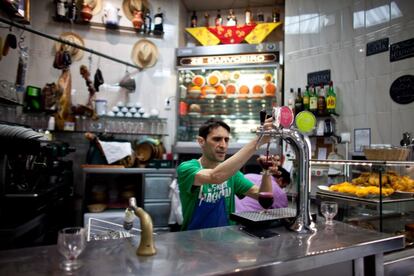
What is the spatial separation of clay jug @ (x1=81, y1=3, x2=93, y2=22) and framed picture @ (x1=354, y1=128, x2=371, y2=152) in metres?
4.31

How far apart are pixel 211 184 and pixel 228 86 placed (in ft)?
10.0

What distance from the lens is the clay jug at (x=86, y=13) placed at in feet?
15.3

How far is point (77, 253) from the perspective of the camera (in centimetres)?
96

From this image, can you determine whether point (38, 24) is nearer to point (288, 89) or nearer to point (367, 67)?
point (288, 89)

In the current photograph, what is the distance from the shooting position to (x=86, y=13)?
15.3 ft

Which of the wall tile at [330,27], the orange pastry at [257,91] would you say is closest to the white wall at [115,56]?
the orange pastry at [257,91]

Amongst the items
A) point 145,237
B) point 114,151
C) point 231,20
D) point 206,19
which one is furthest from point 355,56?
point 145,237

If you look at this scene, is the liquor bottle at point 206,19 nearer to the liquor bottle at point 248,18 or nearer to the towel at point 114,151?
the liquor bottle at point 248,18

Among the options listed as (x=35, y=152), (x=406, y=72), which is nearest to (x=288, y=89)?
(x=406, y=72)

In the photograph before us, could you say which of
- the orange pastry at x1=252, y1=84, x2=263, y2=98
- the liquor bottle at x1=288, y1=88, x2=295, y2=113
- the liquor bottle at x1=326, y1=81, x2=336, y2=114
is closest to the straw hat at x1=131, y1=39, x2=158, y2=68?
the orange pastry at x1=252, y1=84, x2=263, y2=98

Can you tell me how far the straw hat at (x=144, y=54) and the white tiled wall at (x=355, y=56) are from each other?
2.21 metres

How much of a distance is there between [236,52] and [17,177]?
340cm

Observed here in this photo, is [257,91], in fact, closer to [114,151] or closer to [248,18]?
[248,18]

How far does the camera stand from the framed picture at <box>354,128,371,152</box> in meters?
3.57
